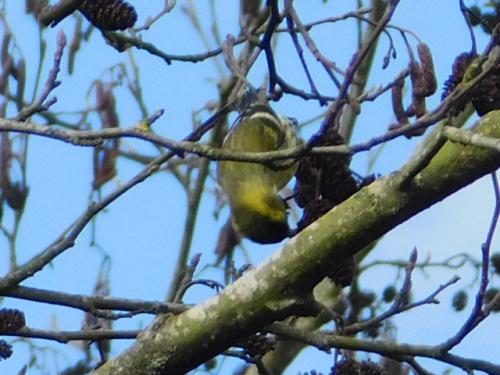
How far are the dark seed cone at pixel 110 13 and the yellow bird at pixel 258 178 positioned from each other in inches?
9.9

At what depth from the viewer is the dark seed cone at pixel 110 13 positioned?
2.09 m

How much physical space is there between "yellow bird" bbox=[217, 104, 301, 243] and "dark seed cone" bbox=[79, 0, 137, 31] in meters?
0.25

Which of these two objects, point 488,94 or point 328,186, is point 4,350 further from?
point 488,94

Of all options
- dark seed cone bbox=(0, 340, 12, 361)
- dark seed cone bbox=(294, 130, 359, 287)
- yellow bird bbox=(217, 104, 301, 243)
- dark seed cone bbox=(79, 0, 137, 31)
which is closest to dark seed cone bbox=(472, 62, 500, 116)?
dark seed cone bbox=(294, 130, 359, 287)

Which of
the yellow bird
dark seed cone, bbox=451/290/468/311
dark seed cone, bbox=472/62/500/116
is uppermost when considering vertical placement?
dark seed cone, bbox=451/290/468/311

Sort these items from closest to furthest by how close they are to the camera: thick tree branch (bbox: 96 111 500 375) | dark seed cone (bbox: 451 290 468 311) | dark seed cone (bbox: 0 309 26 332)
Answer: thick tree branch (bbox: 96 111 500 375), dark seed cone (bbox: 0 309 26 332), dark seed cone (bbox: 451 290 468 311)

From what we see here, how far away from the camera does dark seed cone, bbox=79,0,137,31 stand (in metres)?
2.09

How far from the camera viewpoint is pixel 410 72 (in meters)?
1.87

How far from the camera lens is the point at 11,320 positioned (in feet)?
6.29

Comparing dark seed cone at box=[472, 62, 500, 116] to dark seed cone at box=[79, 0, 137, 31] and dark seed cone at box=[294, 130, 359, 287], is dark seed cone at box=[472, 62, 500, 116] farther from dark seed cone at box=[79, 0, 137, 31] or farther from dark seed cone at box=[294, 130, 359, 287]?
dark seed cone at box=[79, 0, 137, 31]

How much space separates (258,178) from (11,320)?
627 millimetres

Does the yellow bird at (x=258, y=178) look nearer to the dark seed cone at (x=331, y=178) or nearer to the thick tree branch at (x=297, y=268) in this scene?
the dark seed cone at (x=331, y=178)

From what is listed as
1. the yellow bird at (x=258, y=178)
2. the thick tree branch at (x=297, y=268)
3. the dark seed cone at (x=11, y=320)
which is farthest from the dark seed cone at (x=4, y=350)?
the yellow bird at (x=258, y=178)

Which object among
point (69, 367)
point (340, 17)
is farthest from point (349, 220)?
point (69, 367)
